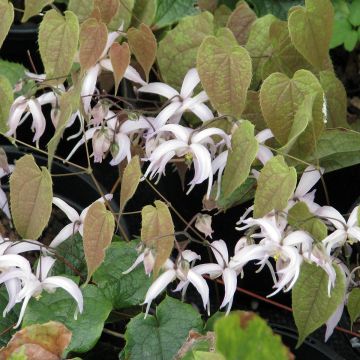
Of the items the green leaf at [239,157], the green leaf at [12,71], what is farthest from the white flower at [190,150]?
the green leaf at [12,71]

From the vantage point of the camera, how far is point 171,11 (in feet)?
4.34

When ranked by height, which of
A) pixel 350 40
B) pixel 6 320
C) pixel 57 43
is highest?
pixel 57 43

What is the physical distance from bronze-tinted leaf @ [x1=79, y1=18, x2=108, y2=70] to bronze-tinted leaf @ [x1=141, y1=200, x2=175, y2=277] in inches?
8.4

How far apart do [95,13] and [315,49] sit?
29 cm

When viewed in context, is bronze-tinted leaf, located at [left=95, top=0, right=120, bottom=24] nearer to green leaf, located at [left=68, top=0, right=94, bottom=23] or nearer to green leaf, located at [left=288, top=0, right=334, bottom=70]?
green leaf, located at [left=68, top=0, right=94, bottom=23]

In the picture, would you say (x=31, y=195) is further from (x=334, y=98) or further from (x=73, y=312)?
(x=334, y=98)

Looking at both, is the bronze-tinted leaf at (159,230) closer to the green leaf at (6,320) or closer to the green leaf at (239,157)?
the green leaf at (239,157)

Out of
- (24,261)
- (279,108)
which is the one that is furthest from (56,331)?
(279,108)

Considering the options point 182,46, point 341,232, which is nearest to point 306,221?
point 341,232

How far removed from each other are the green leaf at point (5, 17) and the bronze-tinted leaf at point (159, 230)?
0.31m

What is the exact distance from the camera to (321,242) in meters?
0.81

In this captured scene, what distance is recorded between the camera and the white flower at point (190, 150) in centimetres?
84

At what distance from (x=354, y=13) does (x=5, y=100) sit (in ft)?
2.20

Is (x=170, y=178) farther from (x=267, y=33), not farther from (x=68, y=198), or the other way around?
(x=267, y=33)
